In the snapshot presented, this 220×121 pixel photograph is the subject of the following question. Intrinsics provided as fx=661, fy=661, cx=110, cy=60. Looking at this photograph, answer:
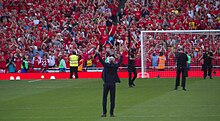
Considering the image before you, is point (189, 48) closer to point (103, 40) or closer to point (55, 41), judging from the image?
point (103, 40)

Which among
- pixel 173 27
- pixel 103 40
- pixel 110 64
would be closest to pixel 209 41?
pixel 173 27

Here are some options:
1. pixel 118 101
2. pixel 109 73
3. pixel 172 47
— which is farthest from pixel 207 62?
pixel 109 73

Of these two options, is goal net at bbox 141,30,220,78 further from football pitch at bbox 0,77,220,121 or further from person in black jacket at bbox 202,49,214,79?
football pitch at bbox 0,77,220,121

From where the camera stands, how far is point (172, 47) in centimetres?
4141

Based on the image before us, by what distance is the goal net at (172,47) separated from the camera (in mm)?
41031

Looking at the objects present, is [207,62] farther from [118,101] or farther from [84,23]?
[84,23]

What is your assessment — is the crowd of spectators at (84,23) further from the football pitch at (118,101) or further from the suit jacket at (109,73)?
the suit jacket at (109,73)

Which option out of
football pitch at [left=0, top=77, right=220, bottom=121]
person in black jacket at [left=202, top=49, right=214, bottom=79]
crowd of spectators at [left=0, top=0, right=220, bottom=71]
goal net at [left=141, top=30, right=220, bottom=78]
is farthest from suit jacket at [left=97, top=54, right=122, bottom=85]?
crowd of spectators at [left=0, top=0, right=220, bottom=71]

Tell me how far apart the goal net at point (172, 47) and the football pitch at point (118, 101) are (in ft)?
9.89

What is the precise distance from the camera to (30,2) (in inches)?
1993

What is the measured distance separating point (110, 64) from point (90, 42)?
24.7 m

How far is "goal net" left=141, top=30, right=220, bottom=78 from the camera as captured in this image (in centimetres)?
4103

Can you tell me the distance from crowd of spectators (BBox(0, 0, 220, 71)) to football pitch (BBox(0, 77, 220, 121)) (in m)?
7.33

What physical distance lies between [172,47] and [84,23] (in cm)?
877
